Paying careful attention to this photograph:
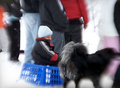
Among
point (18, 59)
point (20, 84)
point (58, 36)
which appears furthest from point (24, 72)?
point (58, 36)

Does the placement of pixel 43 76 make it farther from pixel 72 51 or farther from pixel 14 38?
pixel 14 38

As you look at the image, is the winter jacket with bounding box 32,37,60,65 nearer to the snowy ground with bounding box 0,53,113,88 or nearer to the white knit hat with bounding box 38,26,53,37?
the white knit hat with bounding box 38,26,53,37

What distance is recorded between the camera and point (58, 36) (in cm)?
77

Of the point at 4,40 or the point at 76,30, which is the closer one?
the point at 76,30

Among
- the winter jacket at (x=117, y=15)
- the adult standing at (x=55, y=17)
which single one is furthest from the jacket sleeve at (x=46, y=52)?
the winter jacket at (x=117, y=15)

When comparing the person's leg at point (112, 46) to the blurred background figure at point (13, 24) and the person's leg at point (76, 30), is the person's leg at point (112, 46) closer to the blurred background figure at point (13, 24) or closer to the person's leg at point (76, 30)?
the person's leg at point (76, 30)

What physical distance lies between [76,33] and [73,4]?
0.20 m

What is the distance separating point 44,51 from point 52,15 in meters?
0.24

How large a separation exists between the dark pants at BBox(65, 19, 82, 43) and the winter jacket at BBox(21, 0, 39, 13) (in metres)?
0.26

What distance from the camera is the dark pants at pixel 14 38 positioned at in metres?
0.86

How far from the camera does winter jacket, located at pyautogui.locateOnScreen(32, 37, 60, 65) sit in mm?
686

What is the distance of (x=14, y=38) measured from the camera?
2.90ft

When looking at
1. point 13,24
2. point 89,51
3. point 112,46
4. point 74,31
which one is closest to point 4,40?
point 13,24

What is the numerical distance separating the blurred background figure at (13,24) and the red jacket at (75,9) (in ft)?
1.13
